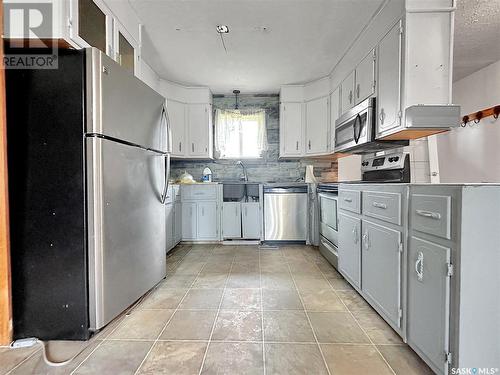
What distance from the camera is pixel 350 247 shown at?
7.04 ft

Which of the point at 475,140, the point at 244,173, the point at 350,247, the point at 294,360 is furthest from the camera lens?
the point at 244,173

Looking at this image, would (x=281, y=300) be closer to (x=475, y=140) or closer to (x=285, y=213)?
(x=285, y=213)

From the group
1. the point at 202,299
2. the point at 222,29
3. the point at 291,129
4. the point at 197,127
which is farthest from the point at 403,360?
the point at 197,127

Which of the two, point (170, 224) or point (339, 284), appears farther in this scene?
point (170, 224)

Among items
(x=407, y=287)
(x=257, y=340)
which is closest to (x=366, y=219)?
(x=407, y=287)

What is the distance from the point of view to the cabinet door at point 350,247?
6.55ft

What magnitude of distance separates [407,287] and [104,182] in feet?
5.79

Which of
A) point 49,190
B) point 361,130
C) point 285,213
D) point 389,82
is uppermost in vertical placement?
point 389,82

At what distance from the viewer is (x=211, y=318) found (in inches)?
67.4

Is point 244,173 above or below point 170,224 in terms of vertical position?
above

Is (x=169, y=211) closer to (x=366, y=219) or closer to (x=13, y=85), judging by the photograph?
(x=13, y=85)

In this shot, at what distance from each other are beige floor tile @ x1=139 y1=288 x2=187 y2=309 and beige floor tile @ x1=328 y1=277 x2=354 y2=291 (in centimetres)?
131

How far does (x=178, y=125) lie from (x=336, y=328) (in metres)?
3.40

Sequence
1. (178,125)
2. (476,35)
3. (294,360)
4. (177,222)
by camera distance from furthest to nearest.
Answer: (178,125) < (177,222) < (476,35) < (294,360)
